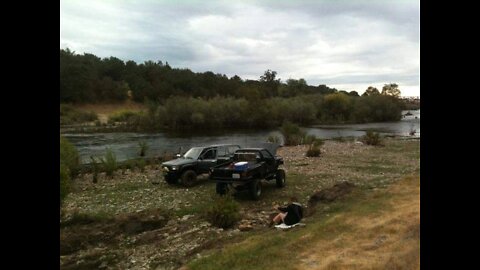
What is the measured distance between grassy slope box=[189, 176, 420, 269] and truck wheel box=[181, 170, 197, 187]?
6140 mm

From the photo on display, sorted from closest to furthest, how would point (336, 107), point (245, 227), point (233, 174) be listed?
1. point (245, 227)
2. point (233, 174)
3. point (336, 107)

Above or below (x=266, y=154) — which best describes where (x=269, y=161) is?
below

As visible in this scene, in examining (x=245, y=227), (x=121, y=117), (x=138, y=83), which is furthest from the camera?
(x=138, y=83)

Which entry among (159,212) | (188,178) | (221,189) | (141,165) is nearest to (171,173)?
(188,178)

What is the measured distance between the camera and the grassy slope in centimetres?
722

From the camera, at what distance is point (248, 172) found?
42.6 ft

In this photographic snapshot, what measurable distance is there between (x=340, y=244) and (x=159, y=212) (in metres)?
6.10

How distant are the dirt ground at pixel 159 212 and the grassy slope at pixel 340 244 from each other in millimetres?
314

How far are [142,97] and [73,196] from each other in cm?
7942

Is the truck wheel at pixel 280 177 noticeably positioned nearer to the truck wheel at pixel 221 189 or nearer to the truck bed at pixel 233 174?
the truck bed at pixel 233 174

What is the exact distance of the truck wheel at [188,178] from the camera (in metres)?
15.8

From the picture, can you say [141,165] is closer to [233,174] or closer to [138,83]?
[233,174]

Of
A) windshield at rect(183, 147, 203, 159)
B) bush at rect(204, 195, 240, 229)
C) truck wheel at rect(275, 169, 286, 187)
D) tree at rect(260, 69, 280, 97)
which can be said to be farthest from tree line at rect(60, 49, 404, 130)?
bush at rect(204, 195, 240, 229)
